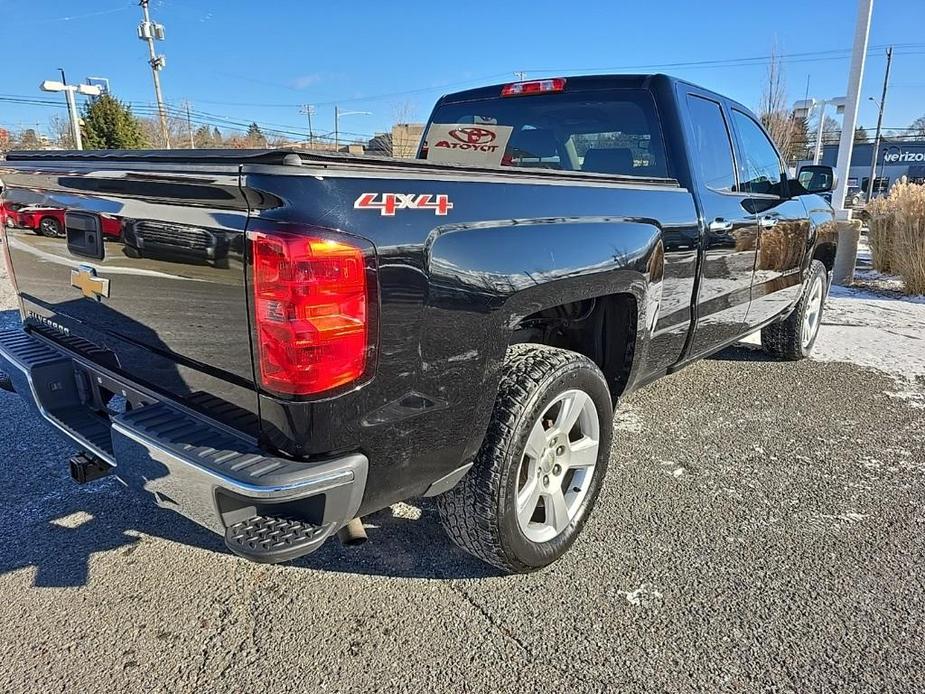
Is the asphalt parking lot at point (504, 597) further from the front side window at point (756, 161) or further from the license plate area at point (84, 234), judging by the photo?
the front side window at point (756, 161)

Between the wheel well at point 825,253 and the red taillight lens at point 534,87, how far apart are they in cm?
286

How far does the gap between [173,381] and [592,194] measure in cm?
166

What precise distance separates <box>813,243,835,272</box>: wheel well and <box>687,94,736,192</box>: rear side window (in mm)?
1962

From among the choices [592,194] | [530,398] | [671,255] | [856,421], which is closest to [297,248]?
[530,398]

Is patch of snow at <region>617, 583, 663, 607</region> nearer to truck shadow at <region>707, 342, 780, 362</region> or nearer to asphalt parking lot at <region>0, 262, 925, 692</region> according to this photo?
asphalt parking lot at <region>0, 262, 925, 692</region>

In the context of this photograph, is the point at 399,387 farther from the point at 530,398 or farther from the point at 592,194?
the point at 592,194

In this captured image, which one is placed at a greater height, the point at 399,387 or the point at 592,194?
the point at 592,194

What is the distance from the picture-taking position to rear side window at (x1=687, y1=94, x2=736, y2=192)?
3.44 meters

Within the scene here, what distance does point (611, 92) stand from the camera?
346cm

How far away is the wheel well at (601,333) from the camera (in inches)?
111

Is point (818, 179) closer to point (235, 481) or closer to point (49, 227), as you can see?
point (235, 481)

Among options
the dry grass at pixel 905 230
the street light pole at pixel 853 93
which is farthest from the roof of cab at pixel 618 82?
the street light pole at pixel 853 93

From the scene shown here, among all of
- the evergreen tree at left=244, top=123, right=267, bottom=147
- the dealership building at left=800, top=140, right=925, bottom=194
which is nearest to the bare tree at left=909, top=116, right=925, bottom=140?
the dealership building at left=800, top=140, right=925, bottom=194

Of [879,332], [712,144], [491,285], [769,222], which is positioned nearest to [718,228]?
[712,144]
